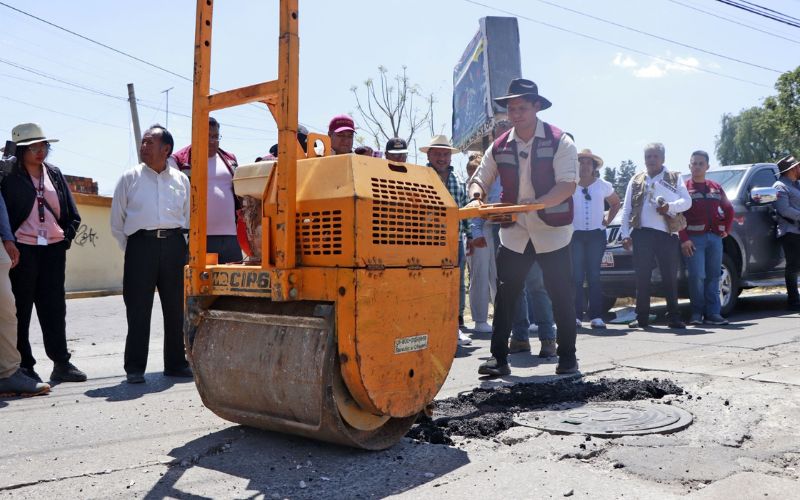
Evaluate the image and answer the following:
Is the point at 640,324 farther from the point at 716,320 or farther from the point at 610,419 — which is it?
the point at 610,419

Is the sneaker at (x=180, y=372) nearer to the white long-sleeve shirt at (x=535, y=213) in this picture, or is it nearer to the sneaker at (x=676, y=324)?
the white long-sleeve shirt at (x=535, y=213)

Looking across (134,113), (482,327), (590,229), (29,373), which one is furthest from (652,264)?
(134,113)

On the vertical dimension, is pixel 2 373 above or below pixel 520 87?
below

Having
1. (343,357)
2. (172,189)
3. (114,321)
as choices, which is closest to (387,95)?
(114,321)

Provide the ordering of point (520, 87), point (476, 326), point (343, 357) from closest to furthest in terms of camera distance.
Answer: point (343, 357) → point (520, 87) → point (476, 326)

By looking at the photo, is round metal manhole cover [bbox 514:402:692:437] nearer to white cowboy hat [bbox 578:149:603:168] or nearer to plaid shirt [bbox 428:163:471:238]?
plaid shirt [bbox 428:163:471:238]

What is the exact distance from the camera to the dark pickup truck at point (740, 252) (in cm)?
915

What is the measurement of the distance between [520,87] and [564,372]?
2092 millimetres

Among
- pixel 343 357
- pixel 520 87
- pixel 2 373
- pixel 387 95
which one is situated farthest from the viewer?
pixel 387 95

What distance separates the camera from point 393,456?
3.43m

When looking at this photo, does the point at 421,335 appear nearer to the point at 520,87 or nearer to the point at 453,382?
the point at 453,382

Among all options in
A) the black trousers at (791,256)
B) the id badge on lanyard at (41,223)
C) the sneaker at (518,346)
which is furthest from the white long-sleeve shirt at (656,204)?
the id badge on lanyard at (41,223)

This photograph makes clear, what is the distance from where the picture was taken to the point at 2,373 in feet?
16.4

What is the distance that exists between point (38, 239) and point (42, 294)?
17.0 inches
